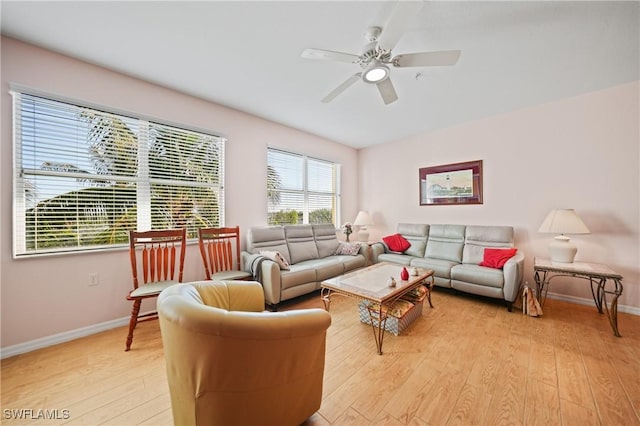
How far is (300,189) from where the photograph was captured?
4.32m

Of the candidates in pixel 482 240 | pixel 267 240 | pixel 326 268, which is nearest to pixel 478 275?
pixel 482 240

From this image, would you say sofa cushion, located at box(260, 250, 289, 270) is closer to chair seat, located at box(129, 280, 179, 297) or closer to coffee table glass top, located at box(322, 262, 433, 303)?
coffee table glass top, located at box(322, 262, 433, 303)

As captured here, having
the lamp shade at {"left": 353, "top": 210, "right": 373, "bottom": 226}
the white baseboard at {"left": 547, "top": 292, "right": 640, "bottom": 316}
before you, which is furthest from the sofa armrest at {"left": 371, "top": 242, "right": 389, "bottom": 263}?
the white baseboard at {"left": 547, "top": 292, "right": 640, "bottom": 316}

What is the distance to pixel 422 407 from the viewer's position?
1.43 meters

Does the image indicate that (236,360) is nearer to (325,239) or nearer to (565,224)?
(325,239)

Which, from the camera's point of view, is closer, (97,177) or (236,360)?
(236,360)

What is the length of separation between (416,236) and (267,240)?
8.54 ft

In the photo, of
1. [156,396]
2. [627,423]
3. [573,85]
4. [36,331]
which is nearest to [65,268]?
[36,331]

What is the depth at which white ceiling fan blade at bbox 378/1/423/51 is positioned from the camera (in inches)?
51.4

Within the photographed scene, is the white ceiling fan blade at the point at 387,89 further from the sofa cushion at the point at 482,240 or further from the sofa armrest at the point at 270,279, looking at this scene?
the sofa cushion at the point at 482,240

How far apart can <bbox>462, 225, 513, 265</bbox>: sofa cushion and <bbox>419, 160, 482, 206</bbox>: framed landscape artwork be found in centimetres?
51

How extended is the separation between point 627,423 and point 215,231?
358cm

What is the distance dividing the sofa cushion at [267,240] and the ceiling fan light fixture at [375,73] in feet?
7.63

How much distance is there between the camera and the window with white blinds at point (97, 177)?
2.05 metres
